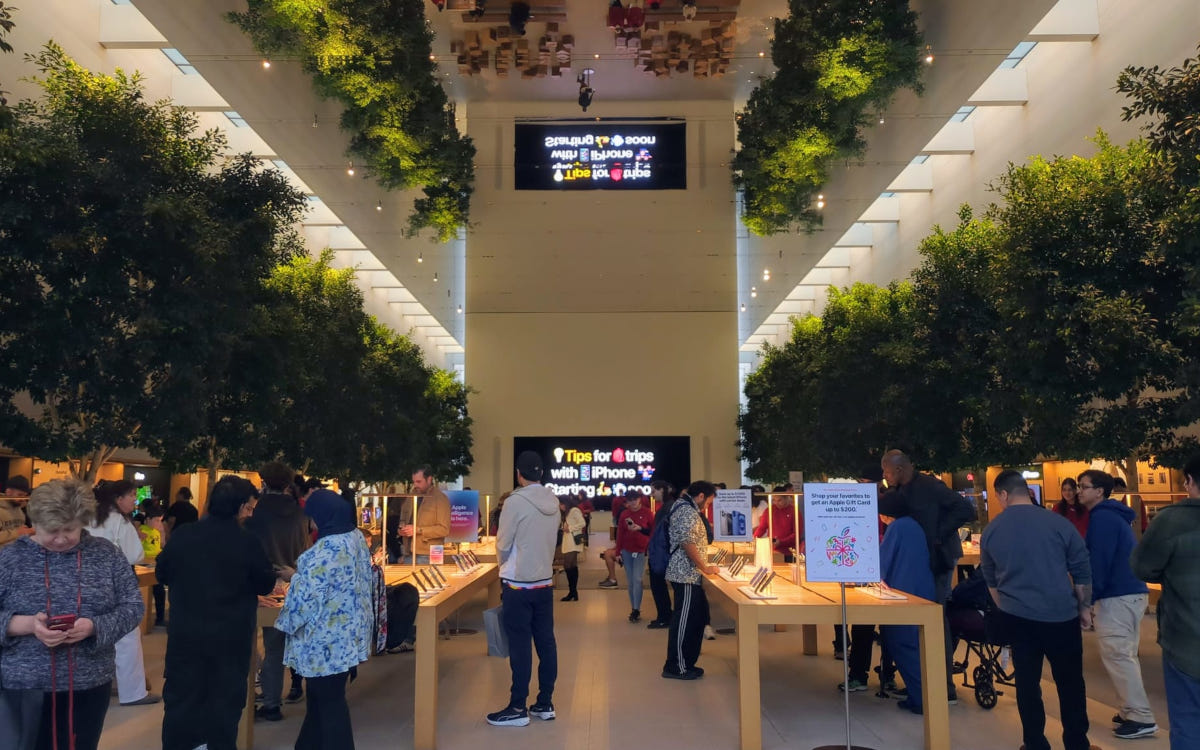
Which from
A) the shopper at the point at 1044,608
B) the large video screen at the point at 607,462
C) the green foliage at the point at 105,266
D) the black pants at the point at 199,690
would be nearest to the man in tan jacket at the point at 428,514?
the green foliage at the point at 105,266

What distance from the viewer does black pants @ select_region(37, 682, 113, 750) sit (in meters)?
3.53

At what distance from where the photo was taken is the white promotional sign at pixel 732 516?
33.4 feet

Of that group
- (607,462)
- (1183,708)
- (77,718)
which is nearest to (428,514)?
(77,718)

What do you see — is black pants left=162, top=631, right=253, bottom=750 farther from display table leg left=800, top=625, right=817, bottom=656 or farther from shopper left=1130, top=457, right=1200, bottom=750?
display table leg left=800, top=625, right=817, bottom=656

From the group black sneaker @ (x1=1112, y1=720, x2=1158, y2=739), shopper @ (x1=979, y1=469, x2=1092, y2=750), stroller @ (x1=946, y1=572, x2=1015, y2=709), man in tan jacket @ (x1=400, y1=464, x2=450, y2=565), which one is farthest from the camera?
man in tan jacket @ (x1=400, y1=464, x2=450, y2=565)

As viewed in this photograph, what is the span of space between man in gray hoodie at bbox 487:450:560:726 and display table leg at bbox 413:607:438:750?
23.1 inches

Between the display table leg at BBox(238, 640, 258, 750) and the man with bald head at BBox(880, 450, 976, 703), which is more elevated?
the man with bald head at BBox(880, 450, 976, 703)

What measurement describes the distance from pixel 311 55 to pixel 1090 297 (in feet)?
39.0

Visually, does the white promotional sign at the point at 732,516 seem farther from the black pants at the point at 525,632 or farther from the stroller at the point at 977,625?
the black pants at the point at 525,632

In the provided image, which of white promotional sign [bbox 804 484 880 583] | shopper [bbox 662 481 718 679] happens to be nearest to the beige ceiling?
shopper [bbox 662 481 718 679]

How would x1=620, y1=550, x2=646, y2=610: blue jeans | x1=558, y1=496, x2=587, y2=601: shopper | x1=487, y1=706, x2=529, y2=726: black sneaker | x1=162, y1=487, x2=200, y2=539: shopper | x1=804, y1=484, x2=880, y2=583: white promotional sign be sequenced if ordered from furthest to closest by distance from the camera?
x1=558, y1=496, x2=587, y2=601: shopper, x1=620, y1=550, x2=646, y2=610: blue jeans, x1=162, y1=487, x2=200, y2=539: shopper, x1=487, y1=706, x2=529, y2=726: black sneaker, x1=804, y1=484, x2=880, y2=583: white promotional sign

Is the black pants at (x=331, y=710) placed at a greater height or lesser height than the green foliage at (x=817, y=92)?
lesser

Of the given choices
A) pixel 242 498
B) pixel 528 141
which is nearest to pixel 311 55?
pixel 528 141

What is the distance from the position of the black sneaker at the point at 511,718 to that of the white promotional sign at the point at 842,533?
214 cm
